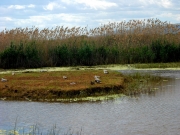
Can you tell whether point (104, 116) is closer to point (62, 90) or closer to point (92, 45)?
point (62, 90)

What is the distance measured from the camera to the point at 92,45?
2906 cm

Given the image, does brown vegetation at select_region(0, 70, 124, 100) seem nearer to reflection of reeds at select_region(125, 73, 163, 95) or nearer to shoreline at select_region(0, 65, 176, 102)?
shoreline at select_region(0, 65, 176, 102)

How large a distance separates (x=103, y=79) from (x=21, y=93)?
3.95m

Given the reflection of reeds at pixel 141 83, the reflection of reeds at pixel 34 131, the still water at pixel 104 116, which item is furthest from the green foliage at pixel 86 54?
the reflection of reeds at pixel 34 131

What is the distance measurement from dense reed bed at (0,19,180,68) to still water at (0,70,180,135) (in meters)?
12.7

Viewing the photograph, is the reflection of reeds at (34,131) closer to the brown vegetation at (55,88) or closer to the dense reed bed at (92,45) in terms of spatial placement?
the brown vegetation at (55,88)


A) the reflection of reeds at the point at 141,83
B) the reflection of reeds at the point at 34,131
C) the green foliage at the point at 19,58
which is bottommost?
the reflection of reeds at the point at 34,131

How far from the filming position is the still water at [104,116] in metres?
9.91

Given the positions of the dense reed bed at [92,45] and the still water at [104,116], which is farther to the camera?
the dense reed bed at [92,45]

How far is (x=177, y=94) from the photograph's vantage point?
14.8 meters

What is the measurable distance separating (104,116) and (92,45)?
17968 millimetres

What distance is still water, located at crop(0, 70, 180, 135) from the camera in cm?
991

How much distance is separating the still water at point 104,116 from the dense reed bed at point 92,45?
12678mm

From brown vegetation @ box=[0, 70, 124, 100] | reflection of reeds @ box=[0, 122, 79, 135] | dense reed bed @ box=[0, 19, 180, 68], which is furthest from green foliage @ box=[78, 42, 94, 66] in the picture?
reflection of reeds @ box=[0, 122, 79, 135]
